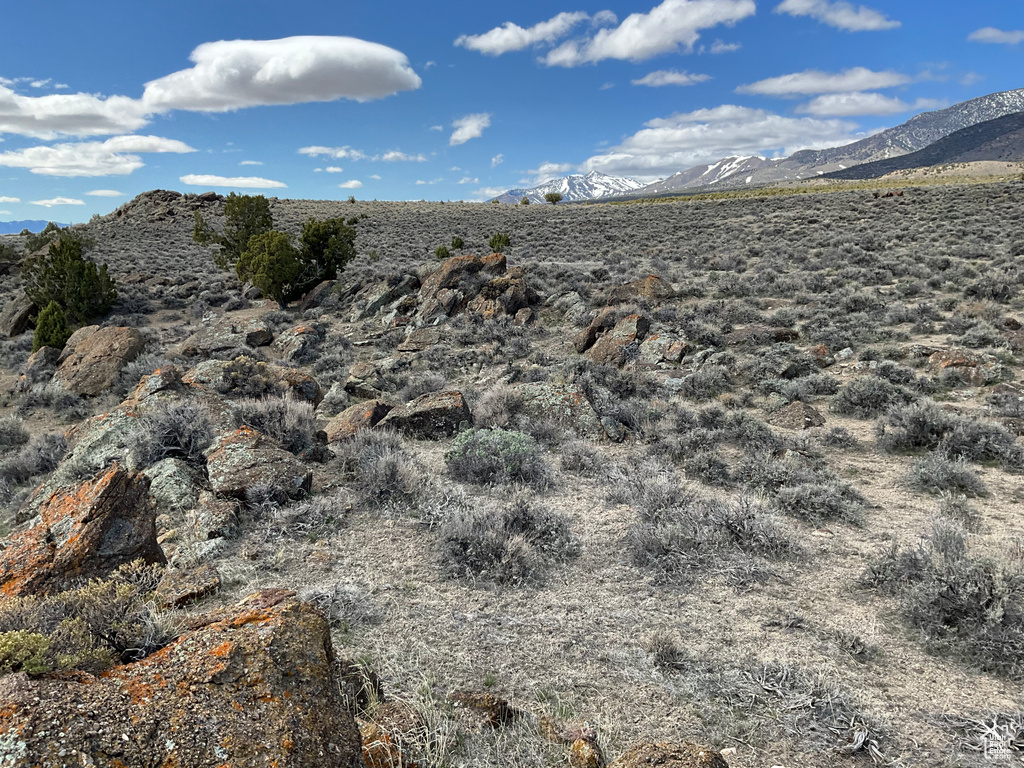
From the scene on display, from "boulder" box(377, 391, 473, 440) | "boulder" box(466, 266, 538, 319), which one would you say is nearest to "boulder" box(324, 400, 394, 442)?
"boulder" box(377, 391, 473, 440)

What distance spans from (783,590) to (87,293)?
24.7 meters

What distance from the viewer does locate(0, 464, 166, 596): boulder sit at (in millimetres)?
3773

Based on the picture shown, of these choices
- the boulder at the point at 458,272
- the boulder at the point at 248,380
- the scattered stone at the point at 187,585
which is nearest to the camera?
the scattered stone at the point at 187,585

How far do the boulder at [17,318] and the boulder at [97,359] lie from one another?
8229 mm

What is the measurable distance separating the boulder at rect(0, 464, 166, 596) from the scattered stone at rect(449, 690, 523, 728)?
292cm

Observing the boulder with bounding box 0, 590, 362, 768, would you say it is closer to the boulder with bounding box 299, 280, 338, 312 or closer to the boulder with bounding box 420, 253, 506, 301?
the boulder with bounding box 420, 253, 506, 301

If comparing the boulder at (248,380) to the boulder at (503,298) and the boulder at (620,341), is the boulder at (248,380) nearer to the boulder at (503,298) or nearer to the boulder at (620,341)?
the boulder at (620,341)

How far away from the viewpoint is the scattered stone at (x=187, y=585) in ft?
13.4

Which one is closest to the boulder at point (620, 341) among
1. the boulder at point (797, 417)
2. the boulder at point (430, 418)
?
the boulder at point (797, 417)

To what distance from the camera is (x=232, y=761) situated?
1.85 metres

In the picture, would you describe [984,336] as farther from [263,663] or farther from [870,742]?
[263,663]

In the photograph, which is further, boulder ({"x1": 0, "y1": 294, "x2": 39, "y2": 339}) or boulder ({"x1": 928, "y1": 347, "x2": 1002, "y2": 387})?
boulder ({"x1": 0, "y1": 294, "x2": 39, "y2": 339})

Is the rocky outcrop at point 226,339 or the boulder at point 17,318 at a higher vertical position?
the boulder at point 17,318

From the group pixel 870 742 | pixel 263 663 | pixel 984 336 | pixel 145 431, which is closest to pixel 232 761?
pixel 263 663
